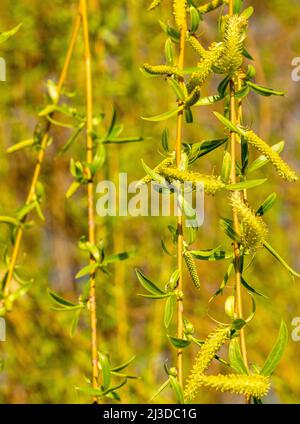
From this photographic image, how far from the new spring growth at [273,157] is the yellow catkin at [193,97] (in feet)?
0.18

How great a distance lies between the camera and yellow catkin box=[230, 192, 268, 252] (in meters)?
0.48

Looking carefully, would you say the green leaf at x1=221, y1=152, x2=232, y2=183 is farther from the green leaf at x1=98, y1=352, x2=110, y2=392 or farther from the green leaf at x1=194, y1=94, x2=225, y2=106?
the green leaf at x1=98, y1=352, x2=110, y2=392

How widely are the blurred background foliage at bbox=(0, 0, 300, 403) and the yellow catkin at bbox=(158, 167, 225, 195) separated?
28.0 inches

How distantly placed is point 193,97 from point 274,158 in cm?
9

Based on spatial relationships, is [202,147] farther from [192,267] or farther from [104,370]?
[104,370]

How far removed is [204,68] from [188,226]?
0.39ft

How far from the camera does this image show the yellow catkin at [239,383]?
1.50 feet

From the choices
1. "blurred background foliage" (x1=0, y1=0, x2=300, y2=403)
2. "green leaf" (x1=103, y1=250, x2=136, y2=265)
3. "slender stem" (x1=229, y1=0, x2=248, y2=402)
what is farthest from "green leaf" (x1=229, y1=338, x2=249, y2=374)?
"blurred background foliage" (x1=0, y1=0, x2=300, y2=403)

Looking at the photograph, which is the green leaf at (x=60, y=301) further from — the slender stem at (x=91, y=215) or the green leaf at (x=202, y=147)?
the green leaf at (x=202, y=147)

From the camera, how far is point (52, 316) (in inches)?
53.4

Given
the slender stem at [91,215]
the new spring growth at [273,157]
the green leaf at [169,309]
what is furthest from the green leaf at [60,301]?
the new spring growth at [273,157]
